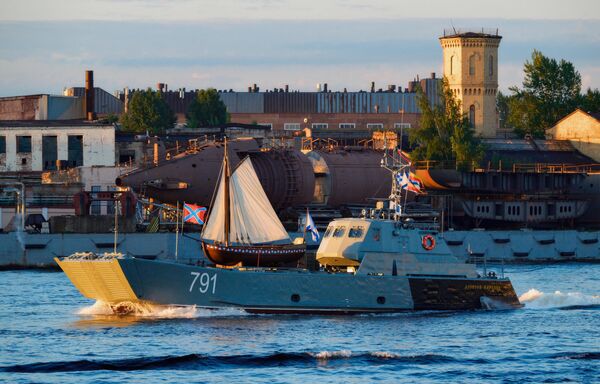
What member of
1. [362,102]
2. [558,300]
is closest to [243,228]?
[558,300]

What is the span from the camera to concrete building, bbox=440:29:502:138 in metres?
149

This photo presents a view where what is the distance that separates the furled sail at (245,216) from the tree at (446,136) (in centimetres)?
6448

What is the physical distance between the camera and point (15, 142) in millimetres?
110000

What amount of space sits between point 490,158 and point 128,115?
4237cm

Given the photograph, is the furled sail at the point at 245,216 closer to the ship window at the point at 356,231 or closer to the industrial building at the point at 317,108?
the ship window at the point at 356,231

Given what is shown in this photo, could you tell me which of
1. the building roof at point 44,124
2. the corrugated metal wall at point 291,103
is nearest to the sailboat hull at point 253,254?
the building roof at point 44,124

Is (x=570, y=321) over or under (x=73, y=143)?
under

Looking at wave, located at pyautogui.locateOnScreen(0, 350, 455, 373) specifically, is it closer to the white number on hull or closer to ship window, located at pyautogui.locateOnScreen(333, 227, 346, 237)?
the white number on hull

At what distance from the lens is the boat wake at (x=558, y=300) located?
209 ft

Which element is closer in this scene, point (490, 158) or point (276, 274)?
point (276, 274)

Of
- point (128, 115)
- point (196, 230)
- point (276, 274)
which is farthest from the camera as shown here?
point (128, 115)

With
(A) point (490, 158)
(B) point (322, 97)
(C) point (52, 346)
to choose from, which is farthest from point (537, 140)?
(C) point (52, 346)

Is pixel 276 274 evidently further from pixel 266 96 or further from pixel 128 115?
pixel 266 96

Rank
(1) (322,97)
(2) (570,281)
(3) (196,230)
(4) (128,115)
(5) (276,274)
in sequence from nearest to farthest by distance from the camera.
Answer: (5) (276,274) → (2) (570,281) → (3) (196,230) → (4) (128,115) → (1) (322,97)
